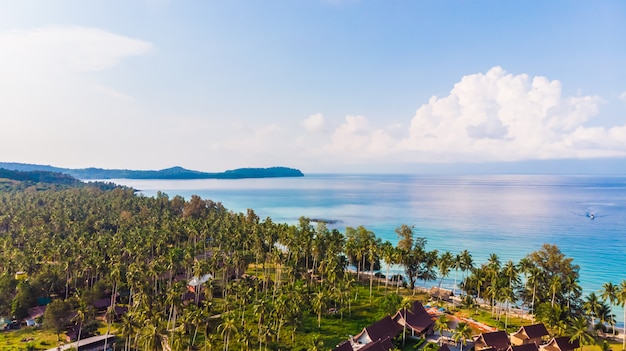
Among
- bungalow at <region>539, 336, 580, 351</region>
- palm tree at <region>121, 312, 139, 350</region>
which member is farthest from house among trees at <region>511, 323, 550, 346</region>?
palm tree at <region>121, 312, 139, 350</region>

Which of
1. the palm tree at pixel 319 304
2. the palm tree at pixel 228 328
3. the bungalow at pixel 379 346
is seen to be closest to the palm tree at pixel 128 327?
the palm tree at pixel 228 328

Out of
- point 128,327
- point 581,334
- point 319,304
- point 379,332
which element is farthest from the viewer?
point 319,304

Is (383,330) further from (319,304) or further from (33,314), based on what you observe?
(33,314)

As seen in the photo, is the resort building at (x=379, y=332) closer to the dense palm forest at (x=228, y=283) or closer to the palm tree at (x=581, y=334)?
the dense palm forest at (x=228, y=283)

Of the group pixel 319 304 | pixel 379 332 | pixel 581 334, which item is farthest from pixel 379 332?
pixel 581 334

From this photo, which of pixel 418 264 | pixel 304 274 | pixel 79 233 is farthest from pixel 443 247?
pixel 79 233

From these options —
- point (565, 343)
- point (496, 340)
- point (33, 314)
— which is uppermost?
point (565, 343)

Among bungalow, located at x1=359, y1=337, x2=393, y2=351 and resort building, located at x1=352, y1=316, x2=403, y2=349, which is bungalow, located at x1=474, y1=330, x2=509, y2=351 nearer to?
resort building, located at x1=352, y1=316, x2=403, y2=349
